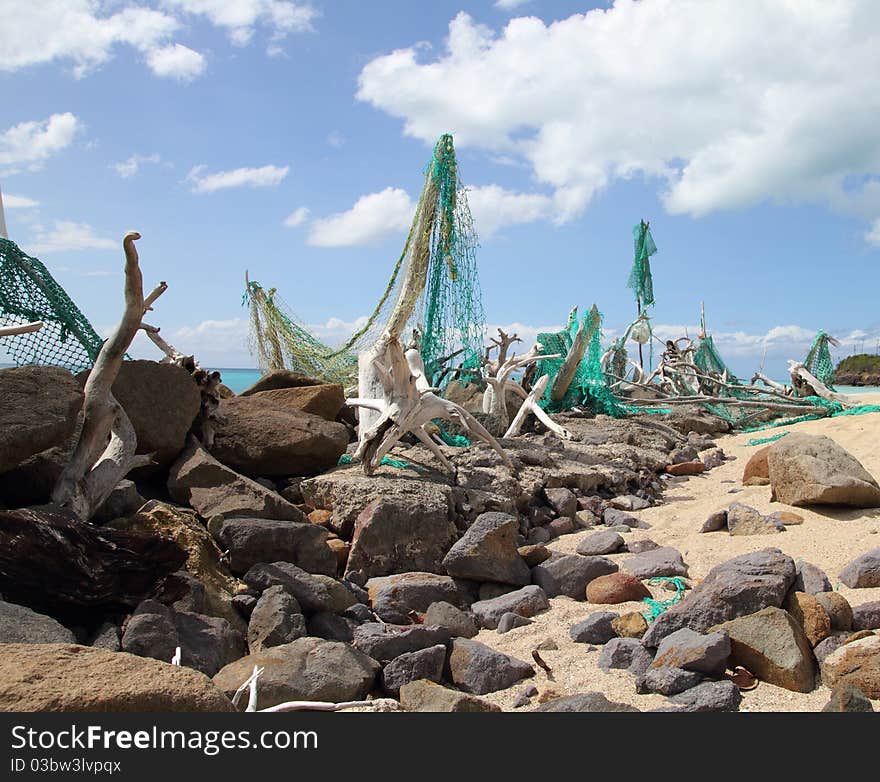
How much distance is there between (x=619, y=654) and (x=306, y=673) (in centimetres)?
150

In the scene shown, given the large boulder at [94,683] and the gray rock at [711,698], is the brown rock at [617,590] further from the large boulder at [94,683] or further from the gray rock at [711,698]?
the large boulder at [94,683]

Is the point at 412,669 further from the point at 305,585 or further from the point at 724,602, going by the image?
the point at 724,602

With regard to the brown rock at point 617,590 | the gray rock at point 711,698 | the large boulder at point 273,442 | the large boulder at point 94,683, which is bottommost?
the gray rock at point 711,698

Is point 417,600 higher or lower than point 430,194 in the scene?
lower

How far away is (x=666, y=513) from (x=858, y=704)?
405cm

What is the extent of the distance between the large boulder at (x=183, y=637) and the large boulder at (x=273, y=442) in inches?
101

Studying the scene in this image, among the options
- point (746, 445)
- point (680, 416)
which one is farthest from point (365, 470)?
point (680, 416)

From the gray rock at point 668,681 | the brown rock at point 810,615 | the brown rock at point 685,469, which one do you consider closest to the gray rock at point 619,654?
the gray rock at point 668,681

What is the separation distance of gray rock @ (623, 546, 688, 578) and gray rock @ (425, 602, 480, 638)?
1260mm

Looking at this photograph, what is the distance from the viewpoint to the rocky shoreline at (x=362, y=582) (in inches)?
124

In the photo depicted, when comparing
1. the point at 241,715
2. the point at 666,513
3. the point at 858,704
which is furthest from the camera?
the point at 666,513

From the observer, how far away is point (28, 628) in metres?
3.04

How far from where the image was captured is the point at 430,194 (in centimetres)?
872

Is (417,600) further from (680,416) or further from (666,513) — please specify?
(680,416)
